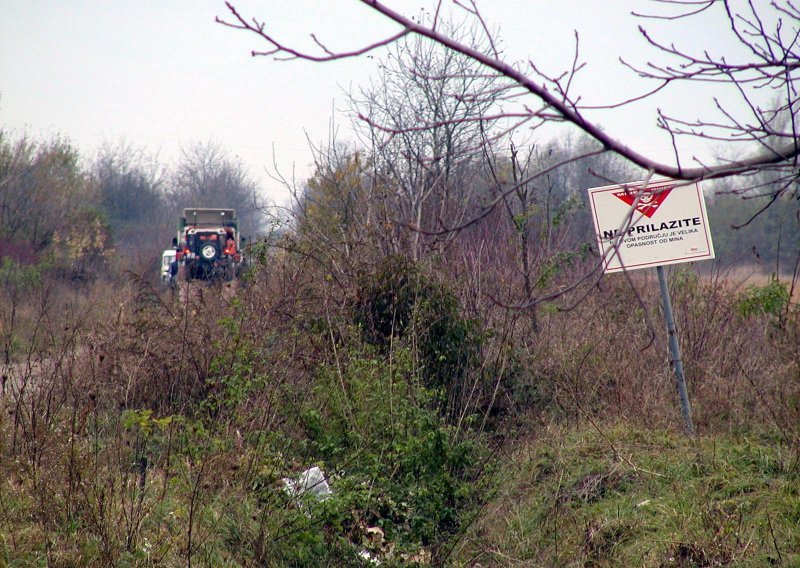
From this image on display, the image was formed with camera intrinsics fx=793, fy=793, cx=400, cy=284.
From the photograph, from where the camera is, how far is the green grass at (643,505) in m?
4.40

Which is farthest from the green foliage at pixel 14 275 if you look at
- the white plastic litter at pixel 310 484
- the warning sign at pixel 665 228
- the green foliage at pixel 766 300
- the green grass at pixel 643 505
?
the green foliage at pixel 766 300

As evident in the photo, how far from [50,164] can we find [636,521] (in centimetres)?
2720

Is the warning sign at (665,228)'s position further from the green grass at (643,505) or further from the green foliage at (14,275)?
the green foliage at (14,275)

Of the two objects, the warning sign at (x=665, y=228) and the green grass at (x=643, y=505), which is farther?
the warning sign at (x=665, y=228)

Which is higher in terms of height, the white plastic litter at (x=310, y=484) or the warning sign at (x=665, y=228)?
the warning sign at (x=665, y=228)

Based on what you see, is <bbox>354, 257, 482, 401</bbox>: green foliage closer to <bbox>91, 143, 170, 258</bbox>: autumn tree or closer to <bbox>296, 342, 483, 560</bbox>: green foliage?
<bbox>296, 342, 483, 560</bbox>: green foliage

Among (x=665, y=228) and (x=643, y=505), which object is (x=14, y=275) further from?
(x=643, y=505)

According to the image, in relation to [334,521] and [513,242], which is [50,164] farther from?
[334,521]

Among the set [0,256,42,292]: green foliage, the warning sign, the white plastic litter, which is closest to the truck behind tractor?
[0,256,42,292]: green foliage

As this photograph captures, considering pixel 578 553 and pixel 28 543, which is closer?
pixel 28 543

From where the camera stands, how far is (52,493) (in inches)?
170

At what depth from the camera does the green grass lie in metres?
4.40

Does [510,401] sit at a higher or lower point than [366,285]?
lower

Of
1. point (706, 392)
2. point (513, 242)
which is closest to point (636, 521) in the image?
point (706, 392)
